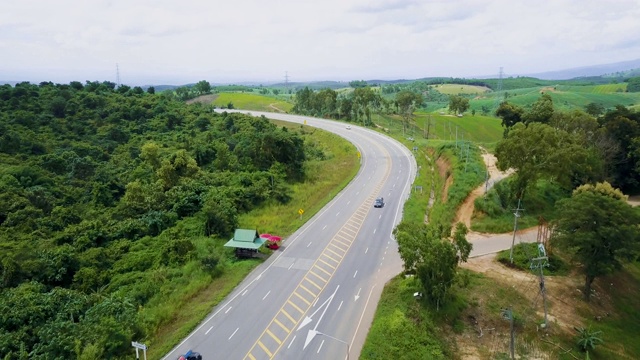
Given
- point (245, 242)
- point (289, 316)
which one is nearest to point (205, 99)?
point (245, 242)

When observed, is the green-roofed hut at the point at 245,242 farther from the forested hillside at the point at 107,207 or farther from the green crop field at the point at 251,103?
the green crop field at the point at 251,103

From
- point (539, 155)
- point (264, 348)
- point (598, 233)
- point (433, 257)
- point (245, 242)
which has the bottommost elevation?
point (264, 348)

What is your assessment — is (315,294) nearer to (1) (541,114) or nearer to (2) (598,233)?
(2) (598,233)

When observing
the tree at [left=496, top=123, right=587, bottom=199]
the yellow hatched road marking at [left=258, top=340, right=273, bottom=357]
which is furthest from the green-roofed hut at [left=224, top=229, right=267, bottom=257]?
the tree at [left=496, top=123, right=587, bottom=199]

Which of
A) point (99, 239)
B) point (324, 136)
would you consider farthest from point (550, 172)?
point (324, 136)

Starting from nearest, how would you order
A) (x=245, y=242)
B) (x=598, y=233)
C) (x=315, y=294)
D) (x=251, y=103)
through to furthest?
(x=598, y=233)
(x=315, y=294)
(x=245, y=242)
(x=251, y=103)

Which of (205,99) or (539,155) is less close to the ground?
(205,99)

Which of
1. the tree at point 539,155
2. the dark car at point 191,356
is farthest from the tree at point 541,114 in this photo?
the dark car at point 191,356

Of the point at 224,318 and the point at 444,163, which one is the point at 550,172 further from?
the point at 224,318
